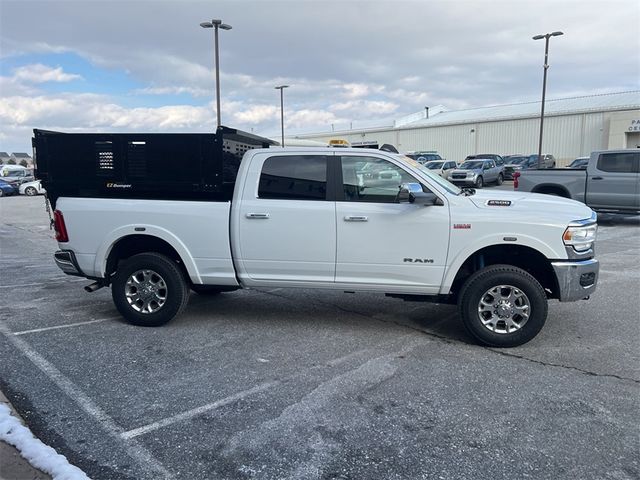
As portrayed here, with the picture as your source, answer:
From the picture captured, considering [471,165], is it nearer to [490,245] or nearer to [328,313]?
[328,313]

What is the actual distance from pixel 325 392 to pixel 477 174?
2726 centimetres

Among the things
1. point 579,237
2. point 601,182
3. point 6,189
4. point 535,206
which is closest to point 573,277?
point 579,237

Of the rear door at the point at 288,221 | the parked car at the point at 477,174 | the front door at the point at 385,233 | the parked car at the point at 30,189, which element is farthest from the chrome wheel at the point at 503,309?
the parked car at the point at 30,189

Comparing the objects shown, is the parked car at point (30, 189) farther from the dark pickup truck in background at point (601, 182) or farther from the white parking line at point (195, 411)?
the white parking line at point (195, 411)

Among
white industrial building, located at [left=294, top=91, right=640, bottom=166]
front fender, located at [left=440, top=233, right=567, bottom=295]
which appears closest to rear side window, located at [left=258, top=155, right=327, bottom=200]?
front fender, located at [left=440, top=233, right=567, bottom=295]

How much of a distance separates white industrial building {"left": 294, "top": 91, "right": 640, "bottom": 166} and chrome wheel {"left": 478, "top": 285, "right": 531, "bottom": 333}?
3242 cm

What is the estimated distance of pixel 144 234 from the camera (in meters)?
5.59

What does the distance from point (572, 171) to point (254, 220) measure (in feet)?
40.0

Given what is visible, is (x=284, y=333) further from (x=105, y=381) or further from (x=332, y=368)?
(x=105, y=381)

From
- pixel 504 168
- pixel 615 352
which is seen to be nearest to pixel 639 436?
pixel 615 352

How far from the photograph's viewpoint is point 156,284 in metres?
5.68

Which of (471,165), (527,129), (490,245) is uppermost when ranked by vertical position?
(527,129)

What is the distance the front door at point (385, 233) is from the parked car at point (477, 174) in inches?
961

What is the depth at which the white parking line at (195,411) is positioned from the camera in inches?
137
